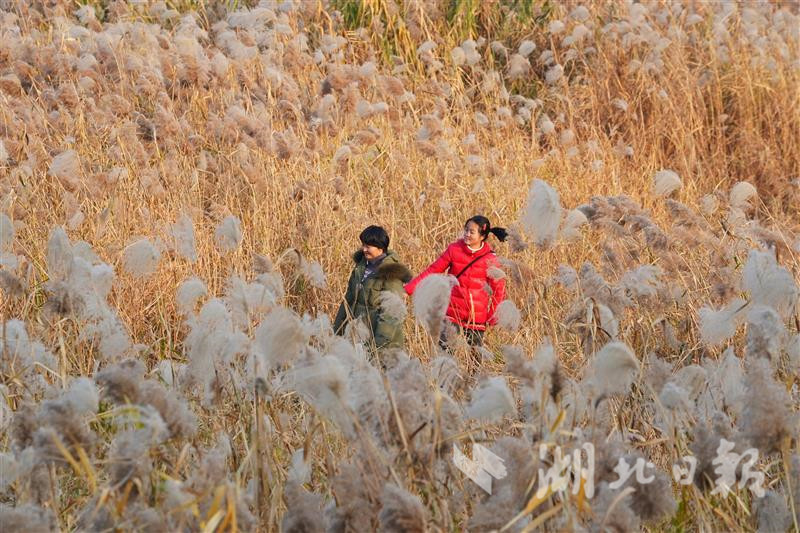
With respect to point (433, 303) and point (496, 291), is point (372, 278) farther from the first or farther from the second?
point (433, 303)

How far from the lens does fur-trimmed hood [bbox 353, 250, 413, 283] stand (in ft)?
13.6

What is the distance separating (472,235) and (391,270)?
0.67 metres

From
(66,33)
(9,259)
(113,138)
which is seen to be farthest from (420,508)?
(66,33)

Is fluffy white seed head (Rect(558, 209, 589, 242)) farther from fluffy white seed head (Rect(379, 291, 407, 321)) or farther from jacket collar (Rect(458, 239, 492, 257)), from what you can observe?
fluffy white seed head (Rect(379, 291, 407, 321))

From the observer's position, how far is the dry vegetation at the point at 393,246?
1.97 meters

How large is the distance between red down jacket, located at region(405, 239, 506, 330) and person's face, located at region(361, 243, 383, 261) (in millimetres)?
198

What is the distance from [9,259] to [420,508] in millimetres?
1841

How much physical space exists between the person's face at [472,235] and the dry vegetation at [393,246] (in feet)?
0.75

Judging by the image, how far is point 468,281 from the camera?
492 centimetres

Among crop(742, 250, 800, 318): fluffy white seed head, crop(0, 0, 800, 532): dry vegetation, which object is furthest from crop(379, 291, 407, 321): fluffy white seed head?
crop(742, 250, 800, 318): fluffy white seed head

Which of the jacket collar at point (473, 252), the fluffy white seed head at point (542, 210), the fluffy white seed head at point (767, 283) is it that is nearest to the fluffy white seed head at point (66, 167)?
the jacket collar at point (473, 252)

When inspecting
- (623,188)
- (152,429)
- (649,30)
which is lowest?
(623,188)

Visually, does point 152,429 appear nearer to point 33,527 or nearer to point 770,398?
point 33,527

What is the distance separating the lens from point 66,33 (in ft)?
24.5
